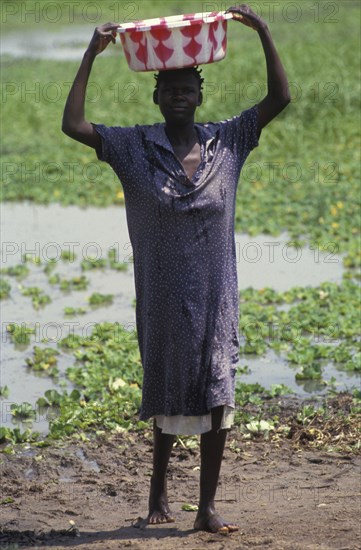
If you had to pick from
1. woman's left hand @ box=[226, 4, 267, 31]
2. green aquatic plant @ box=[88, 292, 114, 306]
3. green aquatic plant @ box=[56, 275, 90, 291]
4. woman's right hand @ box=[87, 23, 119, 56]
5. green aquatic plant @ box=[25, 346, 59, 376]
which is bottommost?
green aquatic plant @ box=[25, 346, 59, 376]

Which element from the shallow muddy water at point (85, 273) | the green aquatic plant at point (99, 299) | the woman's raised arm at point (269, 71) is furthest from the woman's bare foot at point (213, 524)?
the green aquatic plant at point (99, 299)

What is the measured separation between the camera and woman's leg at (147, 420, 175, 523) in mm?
4395

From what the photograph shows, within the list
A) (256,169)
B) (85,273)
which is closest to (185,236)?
(85,273)

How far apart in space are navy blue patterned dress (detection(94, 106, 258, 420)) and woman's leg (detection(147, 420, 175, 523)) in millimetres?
148

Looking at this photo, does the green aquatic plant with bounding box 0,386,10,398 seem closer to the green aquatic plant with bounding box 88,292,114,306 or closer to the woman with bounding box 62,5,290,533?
the green aquatic plant with bounding box 88,292,114,306

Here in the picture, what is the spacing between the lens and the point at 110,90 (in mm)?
17547

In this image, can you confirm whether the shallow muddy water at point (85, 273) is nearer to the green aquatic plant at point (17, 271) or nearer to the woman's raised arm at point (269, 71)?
the green aquatic plant at point (17, 271)

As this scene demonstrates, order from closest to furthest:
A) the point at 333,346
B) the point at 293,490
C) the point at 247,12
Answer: the point at 247,12
the point at 293,490
the point at 333,346

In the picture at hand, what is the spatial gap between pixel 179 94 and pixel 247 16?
39cm

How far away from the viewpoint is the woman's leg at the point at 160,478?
439cm

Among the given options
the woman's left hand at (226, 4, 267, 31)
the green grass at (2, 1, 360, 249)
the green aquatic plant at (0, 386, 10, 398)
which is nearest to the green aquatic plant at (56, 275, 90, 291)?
the green grass at (2, 1, 360, 249)

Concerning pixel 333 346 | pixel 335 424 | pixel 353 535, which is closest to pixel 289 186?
pixel 333 346

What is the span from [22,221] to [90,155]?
9.38ft

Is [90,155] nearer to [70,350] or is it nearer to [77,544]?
[70,350]
